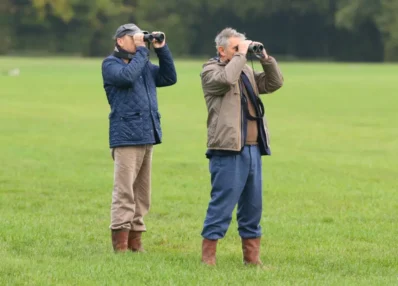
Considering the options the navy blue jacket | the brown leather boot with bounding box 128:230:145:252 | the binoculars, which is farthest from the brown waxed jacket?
the brown leather boot with bounding box 128:230:145:252

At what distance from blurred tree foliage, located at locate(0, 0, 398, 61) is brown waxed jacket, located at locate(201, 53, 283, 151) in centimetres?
8538

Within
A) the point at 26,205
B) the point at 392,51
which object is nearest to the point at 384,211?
the point at 26,205

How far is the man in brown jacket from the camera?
26.7ft

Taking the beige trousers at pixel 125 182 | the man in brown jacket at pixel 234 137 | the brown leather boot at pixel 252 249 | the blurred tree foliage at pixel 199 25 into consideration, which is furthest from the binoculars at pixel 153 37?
the blurred tree foliage at pixel 199 25

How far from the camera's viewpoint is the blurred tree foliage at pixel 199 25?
94.4m

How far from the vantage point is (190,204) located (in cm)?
1280


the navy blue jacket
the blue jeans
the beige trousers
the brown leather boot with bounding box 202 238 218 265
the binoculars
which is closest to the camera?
the blue jeans

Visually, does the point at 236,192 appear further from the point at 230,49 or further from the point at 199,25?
the point at 199,25

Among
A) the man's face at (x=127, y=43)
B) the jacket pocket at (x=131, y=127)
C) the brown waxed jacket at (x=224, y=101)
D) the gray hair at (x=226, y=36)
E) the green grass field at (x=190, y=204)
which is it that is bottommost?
the green grass field at (x=190, y=204)

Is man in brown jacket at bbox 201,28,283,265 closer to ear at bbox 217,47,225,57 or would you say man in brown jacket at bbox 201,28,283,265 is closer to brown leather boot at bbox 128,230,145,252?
ear at bbox 217,47,225,57

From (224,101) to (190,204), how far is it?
4.73 m

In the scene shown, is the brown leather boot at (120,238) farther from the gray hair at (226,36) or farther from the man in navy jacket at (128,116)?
the gray hair at (226,36)

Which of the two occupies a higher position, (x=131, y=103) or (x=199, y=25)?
(x=131, y=103)

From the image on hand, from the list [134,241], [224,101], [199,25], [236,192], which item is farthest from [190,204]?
[199,25]
